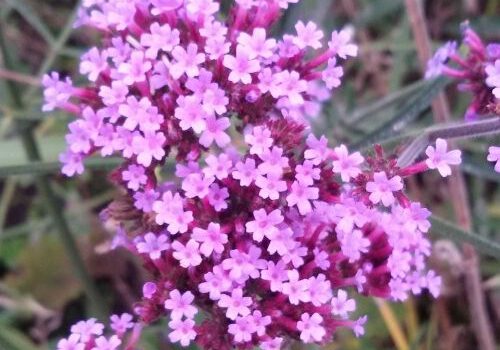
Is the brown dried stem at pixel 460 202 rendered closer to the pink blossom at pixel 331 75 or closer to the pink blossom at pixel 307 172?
the pink blossom at pixel 331 75

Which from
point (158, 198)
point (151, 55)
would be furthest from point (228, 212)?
point (151, 55)

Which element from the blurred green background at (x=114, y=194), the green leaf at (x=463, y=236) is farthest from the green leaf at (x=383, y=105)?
the green leaf at (x=463, y=236)

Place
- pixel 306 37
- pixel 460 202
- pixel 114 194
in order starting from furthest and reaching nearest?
pixel 114 194, pixel 460 202, pixel 306 37

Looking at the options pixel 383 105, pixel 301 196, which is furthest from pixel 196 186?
pixel 383 105

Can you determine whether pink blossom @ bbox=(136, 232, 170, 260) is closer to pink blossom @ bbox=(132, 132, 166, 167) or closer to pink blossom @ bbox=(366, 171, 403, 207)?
pink blossom @ bbox=(132, 132, 166, 167)

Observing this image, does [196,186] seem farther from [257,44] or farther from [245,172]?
[257,44]

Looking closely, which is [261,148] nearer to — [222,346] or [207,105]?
[207,105]
